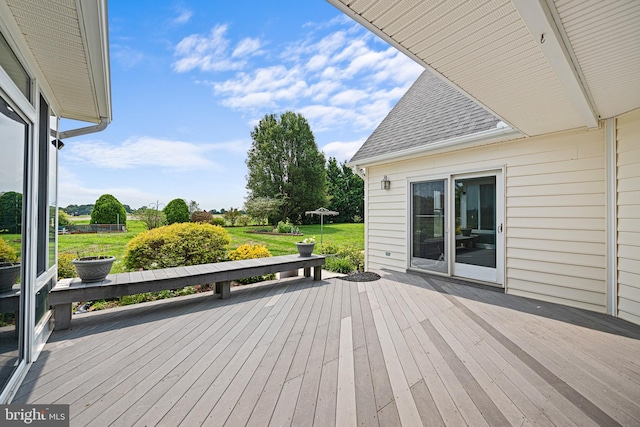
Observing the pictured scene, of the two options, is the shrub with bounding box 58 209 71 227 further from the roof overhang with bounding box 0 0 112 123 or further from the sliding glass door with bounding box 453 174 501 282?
the sliding glass door with bounding box 453 174 501 282

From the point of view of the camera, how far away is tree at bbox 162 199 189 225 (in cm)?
1035

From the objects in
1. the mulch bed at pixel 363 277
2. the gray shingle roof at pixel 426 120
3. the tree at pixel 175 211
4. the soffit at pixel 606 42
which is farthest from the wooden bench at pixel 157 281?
the tree at pixel 175 211

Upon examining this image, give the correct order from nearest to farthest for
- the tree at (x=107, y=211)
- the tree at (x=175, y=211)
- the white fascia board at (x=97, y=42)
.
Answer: the white fascia board at (x=97, y=42), the tree at (x=107, y=211), the tree at (x=175, y=211)

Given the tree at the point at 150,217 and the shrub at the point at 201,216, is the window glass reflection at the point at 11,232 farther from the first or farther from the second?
the shrub at the point at 201,216

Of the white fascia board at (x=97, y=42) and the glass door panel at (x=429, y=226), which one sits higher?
the white fascia board at (x=97, y=42)

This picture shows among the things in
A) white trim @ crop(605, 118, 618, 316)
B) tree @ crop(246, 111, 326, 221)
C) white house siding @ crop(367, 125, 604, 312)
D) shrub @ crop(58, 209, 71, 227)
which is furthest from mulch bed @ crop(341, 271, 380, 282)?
tree @ crop(246, 111, 326, 221)

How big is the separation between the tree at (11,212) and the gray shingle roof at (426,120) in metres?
5.40

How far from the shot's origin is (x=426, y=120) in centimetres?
586

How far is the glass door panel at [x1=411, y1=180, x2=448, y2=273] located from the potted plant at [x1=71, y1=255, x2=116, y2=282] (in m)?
5.08

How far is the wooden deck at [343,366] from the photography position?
1736 mm

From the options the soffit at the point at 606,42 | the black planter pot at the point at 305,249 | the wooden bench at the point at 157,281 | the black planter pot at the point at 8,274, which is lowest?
the wooden bench at the point at 157,281

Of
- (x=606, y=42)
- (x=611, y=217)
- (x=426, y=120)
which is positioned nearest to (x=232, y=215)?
(x=426, y=120)

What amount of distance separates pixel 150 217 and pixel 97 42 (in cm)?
889

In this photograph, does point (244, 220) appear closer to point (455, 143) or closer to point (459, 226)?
point (459, 226)
